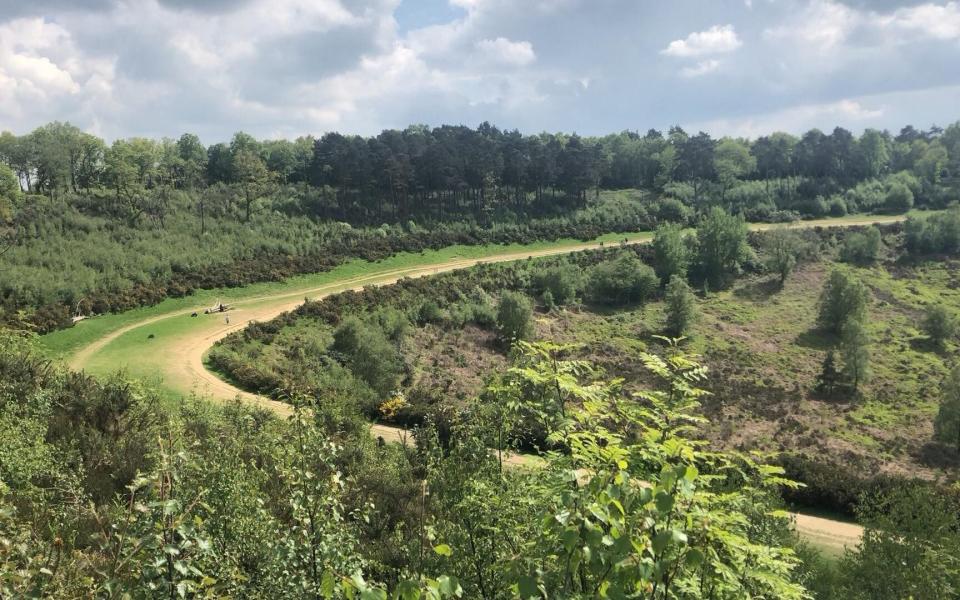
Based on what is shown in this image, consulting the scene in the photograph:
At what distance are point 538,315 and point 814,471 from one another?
101ft

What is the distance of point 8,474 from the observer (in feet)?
35.6

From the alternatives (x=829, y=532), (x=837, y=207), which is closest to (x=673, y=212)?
(x=837, y=207)

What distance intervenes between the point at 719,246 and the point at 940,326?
2312 centimetres

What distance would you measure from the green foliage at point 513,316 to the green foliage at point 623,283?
50.7 ft

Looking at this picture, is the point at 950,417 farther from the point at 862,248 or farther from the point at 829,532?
the point at 862,248

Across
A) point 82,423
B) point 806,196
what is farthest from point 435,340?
point 806,196

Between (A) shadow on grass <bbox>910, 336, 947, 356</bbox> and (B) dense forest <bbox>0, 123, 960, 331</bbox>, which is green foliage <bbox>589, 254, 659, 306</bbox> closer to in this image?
(B) dense forest <bbox>0, 123, 960, 331</bbox>

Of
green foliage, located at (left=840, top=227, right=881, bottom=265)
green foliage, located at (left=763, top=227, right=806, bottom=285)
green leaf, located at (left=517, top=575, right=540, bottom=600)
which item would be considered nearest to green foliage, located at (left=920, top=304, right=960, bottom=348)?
green foliage, located at (left=763, top=227, right=806, bottom=285)

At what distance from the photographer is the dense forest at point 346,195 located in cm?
4781

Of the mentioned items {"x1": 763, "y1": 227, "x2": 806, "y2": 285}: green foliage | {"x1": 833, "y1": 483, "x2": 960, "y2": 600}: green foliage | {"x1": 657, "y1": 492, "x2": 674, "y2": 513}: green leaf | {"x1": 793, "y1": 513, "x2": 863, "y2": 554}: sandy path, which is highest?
{"x1": 657, "y1": 492, "x2": 674, "y2": 513}: green leaf

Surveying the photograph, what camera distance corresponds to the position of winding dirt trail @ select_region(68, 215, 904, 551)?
23719 mm

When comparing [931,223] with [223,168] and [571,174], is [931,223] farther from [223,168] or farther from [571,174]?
[223,168]

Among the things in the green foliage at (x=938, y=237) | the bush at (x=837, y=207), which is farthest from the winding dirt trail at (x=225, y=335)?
the bush at (x=837, y=207)

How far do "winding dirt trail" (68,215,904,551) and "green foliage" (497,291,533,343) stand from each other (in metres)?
12.4
